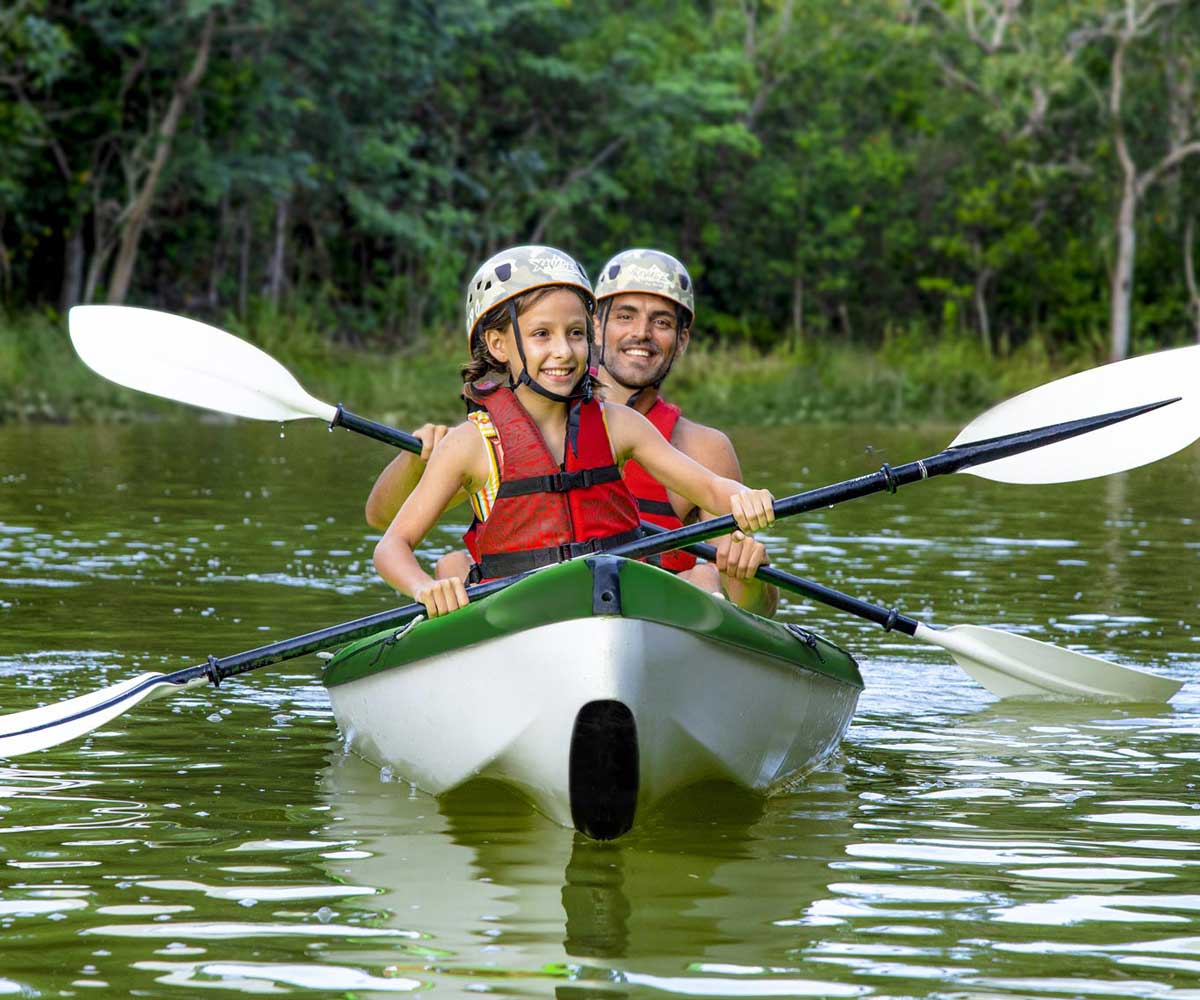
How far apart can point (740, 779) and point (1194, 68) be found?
98.9 ft

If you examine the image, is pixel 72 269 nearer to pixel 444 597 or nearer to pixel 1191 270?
pixel 1191 270

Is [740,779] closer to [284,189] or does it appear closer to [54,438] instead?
[54,438]

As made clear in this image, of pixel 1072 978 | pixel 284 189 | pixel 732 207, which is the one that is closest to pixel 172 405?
pixel 284 189

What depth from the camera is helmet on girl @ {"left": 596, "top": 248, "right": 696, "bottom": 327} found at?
22.0 ft

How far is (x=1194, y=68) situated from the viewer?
3300cm

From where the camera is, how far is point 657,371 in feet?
21.7

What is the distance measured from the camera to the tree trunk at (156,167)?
25766 millimetres

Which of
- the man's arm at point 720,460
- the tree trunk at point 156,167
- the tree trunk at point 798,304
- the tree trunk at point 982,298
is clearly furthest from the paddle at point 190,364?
the tree trunk at point 798,304

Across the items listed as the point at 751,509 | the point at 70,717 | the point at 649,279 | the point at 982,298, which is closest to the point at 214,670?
the point at 70,717

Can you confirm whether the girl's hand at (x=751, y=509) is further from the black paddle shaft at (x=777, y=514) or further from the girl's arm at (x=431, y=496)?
the girl's arm at (x=431, y=496)

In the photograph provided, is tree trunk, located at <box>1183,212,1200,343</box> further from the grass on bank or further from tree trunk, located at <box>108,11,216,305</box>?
tree trunk, located at <box>108,11,216,305</box>

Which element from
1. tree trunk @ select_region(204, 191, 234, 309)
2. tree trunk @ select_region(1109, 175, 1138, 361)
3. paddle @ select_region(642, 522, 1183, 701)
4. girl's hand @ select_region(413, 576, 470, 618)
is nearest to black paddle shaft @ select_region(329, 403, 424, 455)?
girl's hand @ select_region(413, 576, 470, 618)

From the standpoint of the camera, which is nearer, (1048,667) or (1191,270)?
(1048,667)

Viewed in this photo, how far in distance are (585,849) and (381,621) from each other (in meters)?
0.92
